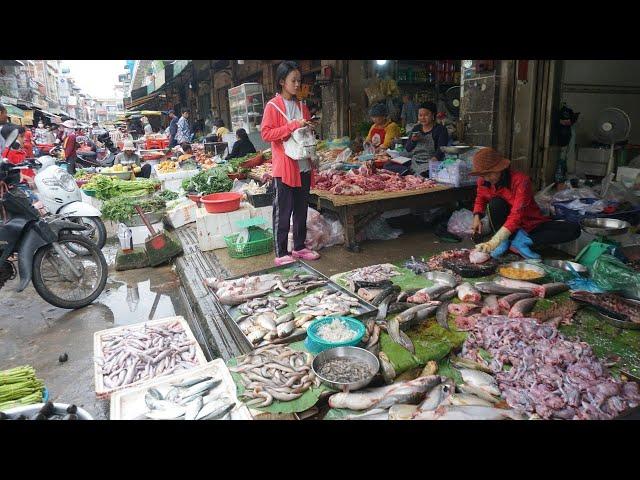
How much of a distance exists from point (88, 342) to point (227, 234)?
2701 millimetres

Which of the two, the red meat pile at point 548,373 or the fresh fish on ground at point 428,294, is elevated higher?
the fresh fish on ground at point 428,294

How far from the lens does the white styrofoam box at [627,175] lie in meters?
6.69

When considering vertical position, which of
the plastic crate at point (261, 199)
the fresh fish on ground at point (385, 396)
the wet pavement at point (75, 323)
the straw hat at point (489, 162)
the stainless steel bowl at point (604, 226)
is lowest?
the wet pavement at point (75, 323)

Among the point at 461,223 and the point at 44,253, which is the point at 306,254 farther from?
the point at 44,253

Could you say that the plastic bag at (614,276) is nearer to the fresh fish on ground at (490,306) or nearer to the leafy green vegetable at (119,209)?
the fresh fish on ground at (490,306)

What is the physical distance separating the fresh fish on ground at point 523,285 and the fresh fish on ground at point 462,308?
583mm

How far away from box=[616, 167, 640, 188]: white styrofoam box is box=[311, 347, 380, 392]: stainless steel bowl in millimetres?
5931

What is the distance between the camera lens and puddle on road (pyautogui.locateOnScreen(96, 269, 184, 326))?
5.18 m

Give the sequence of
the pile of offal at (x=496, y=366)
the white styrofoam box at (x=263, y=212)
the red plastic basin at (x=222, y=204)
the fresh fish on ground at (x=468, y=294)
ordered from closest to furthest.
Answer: the pile of offal at (x=496, y=366), the fresh fish on ground at (x=468, y=294), the red plastic basin at (x=222, y=204), the white styrofoam box at (x=263, y=212)

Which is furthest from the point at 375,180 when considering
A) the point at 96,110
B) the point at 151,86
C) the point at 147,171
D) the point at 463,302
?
the point at 96,110

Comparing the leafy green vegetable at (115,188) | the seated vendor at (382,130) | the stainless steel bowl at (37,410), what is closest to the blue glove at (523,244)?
the seated vendor at (382,130)

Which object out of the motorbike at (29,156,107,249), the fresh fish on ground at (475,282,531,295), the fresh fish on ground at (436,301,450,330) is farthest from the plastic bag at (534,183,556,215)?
the motorbike at (29,156,107,249)
